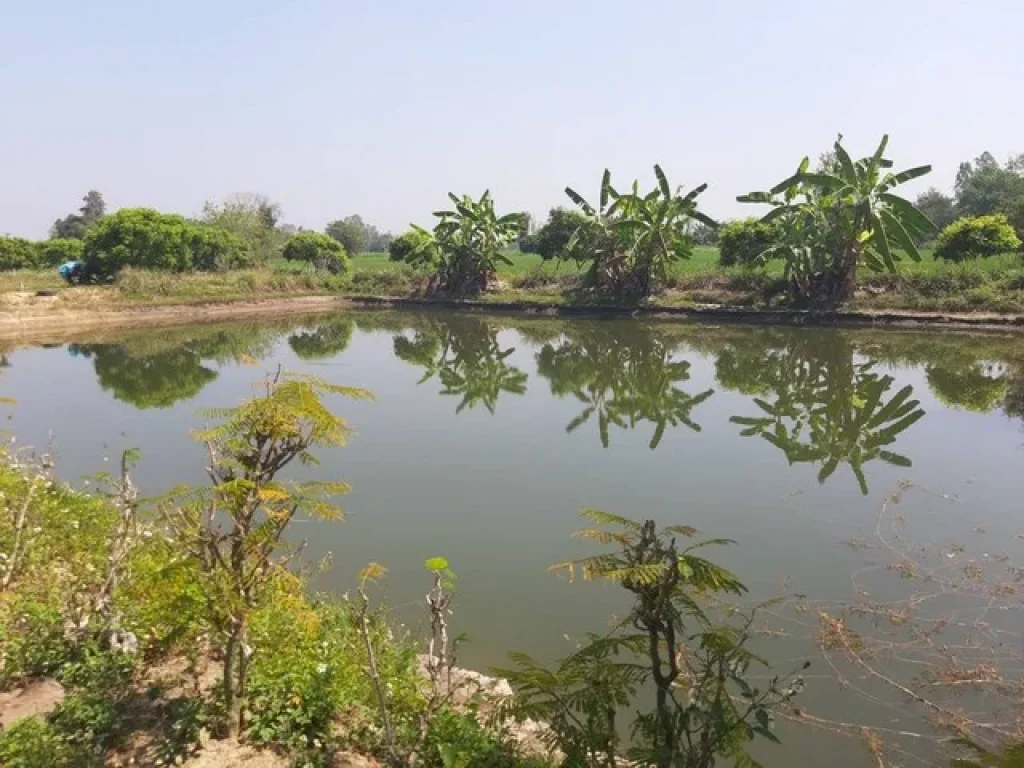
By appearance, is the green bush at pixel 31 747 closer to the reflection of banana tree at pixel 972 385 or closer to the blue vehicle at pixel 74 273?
the reflection of banana tree at pixel 972 385

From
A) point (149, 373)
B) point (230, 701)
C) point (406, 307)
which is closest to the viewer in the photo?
point (230, 701)

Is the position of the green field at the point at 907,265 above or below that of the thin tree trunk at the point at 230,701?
above

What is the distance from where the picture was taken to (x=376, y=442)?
35.5 ft

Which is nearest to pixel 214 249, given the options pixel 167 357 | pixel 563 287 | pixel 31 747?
pixel 563 287

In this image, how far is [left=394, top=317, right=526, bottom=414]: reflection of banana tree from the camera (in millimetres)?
15078

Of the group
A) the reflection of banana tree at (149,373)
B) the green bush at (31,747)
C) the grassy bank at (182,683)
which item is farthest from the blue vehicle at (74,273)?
the green bush at (31,747)

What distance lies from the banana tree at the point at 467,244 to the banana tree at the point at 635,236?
13.4ft

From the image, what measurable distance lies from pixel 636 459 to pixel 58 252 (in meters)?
40.7

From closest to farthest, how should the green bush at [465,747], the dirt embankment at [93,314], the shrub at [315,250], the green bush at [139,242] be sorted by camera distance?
the green bush at [465,747] → the dirt embankment at [93,314] → the green bush at [139,242] → the shrub at [315,250]

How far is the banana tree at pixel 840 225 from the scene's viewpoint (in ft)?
71.0

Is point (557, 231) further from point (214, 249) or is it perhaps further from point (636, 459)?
point (636, 459)

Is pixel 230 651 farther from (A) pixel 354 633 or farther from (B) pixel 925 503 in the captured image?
(B) pixel 925 503

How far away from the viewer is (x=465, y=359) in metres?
19.4

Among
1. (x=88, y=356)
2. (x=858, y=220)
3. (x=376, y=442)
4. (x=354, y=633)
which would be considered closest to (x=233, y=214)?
(x=88, y=356)
